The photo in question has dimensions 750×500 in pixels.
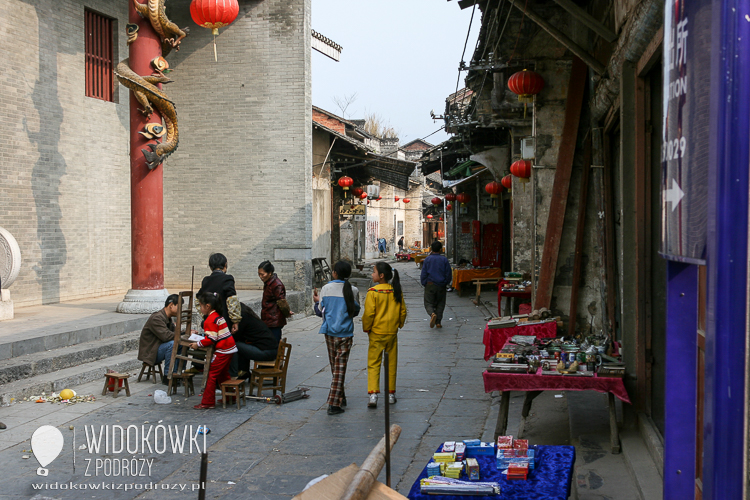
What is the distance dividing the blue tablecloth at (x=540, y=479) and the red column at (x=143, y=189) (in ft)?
29.3

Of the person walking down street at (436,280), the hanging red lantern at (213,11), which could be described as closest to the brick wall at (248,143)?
the person walking down street at (436,280)

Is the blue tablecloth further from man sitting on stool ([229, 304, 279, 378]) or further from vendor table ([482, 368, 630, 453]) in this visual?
man sitting on stool ([229, 304, 279, 378])

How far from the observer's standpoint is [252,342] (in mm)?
7840

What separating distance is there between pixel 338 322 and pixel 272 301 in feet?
5.63

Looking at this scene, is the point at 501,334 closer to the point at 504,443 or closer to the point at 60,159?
the point at 504,443

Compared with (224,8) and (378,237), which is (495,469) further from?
(378,237)

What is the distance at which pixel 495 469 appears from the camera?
12.5 ft

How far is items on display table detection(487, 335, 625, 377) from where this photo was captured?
5.45 m

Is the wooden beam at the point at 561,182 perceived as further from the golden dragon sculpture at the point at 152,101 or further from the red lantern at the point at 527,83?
the golden dragon sculpture at the point at 152,101

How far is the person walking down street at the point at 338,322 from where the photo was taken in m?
7.03

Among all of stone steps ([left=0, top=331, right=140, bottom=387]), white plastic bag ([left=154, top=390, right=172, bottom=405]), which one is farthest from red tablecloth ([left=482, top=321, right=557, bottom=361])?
stone steps ([left=0, top=331, right=140, bottom=387])

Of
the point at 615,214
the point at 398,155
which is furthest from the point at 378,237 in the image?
the point at 615,214

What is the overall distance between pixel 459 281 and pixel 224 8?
10847mm

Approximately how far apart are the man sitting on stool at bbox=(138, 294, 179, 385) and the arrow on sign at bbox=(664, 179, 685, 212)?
685 centimetres
